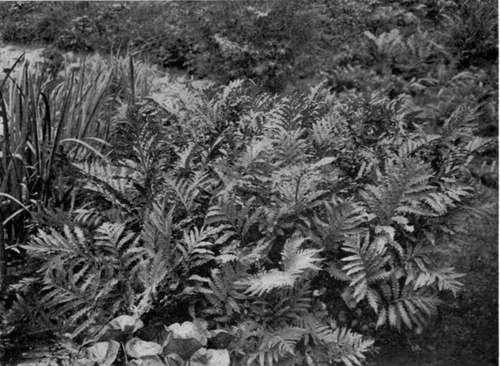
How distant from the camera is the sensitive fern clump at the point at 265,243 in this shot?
271 cm

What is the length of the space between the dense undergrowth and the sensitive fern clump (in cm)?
1

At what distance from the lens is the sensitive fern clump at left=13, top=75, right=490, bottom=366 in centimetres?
271

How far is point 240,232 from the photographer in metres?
2.96

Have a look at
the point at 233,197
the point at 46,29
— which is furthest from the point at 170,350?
the point at 46,29

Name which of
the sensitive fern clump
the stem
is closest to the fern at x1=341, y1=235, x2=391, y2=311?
the sensitive fern clump

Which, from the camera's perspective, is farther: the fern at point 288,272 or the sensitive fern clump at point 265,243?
the sensitive fern clump at point 265,243

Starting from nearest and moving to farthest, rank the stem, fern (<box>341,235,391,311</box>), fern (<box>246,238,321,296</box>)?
fern (<box>246,238,321,296</box>) → the stem → fern (<box>341,235,391,311</box>)

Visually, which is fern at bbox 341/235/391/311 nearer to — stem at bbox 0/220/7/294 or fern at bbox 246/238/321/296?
fern at bbox 246/238/321/296

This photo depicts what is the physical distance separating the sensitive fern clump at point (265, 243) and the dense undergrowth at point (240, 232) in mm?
11

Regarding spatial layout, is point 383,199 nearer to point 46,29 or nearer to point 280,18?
point 280,18

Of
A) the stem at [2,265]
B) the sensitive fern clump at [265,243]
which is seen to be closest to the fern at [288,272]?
the sensitive fern clump at [265,243]

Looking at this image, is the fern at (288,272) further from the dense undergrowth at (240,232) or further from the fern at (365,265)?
the fern at (365,265)

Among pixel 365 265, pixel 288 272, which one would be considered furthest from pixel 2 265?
pixel 365 265

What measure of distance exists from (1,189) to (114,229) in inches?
24.9
